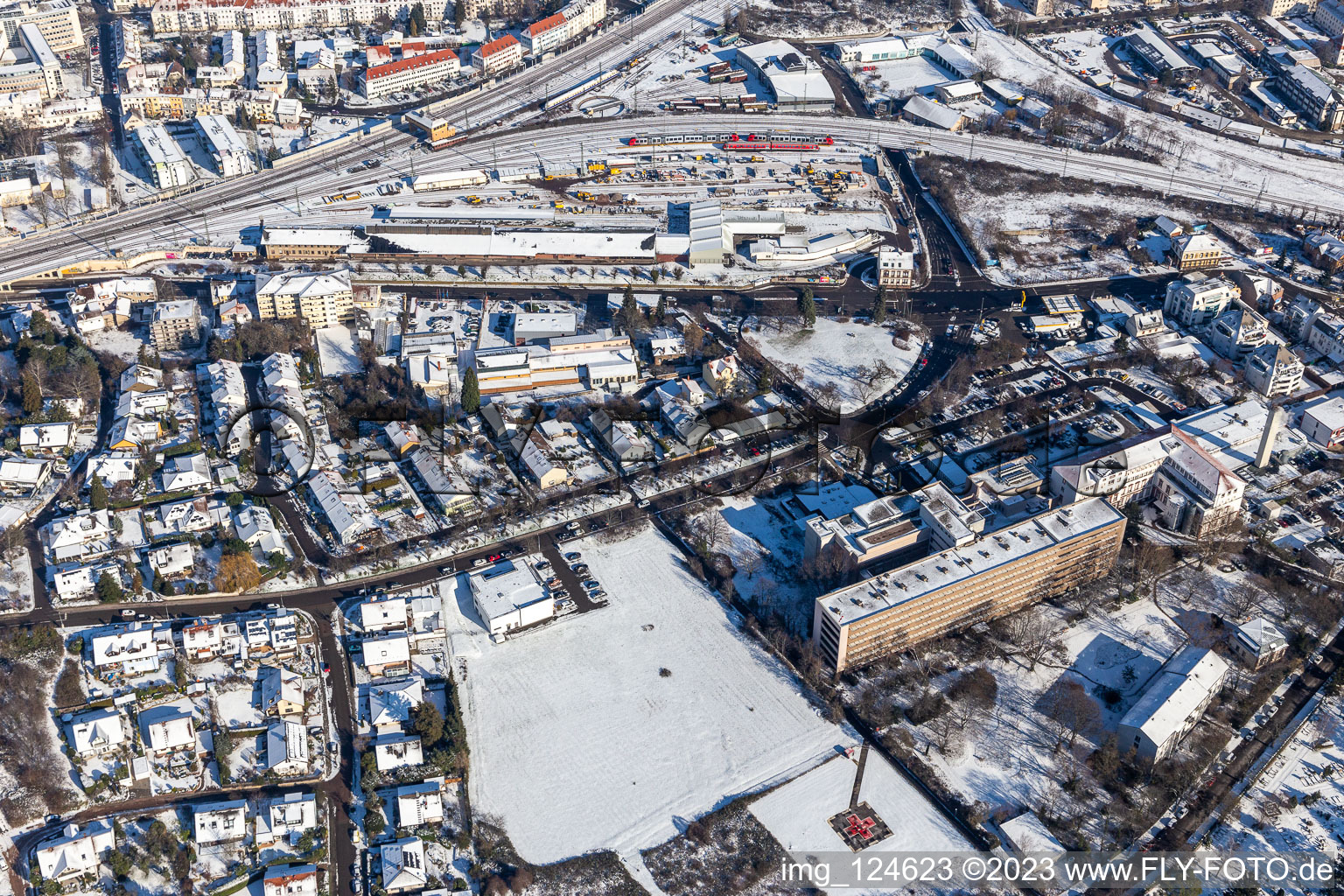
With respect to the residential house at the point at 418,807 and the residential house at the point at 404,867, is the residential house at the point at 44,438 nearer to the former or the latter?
the residential house at the point at 418,807

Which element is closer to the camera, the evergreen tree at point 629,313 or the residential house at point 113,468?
the residential house at point 113,468

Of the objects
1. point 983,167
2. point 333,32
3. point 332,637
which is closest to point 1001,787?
point 332,637

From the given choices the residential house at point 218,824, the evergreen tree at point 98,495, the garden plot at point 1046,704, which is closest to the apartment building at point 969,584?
the garden plot at point 1046,704

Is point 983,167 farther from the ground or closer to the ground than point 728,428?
farther from the ground

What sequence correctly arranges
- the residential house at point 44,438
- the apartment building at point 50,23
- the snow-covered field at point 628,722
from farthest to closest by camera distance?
the apartment building at point 50,23, the residential house at point 44,438, the snow-covered field at point 628,722

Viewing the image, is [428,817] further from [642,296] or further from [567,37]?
[567,37]

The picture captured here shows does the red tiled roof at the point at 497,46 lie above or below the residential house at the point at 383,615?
above
